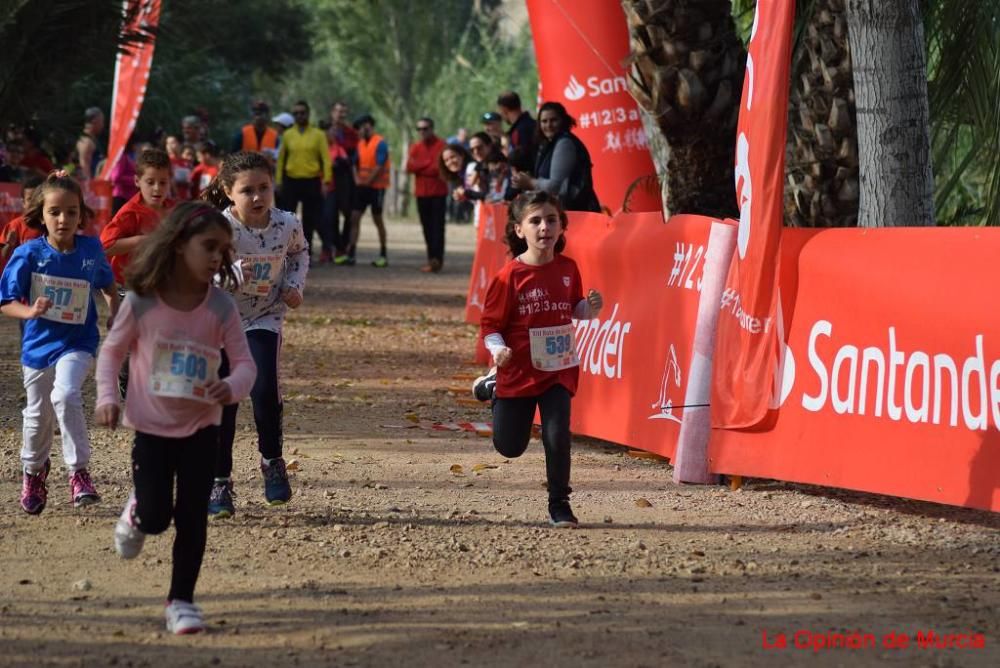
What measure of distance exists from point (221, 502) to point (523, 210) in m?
1.93

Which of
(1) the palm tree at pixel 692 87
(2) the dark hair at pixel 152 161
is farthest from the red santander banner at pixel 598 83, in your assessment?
(2) the dark hair at pixel 152 161

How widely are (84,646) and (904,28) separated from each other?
5.49 meters

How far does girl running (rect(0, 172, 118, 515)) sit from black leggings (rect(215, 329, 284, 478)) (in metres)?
0.67

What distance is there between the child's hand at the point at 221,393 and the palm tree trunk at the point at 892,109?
4.48 metres

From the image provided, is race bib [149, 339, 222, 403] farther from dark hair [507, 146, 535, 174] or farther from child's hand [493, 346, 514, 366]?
dark hair [507, 146, 535, 174]

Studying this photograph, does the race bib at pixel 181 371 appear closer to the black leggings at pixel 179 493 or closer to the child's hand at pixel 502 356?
the black leggings at pixel 179 493

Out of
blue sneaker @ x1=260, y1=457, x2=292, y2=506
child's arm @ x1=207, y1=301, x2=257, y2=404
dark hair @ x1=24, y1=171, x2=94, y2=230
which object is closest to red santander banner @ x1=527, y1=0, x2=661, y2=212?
blue sneaker @ x1=260, y1=457, x2=292, y2=506

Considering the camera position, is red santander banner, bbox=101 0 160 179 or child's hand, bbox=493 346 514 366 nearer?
child's hand, bbox=493 346 514 366

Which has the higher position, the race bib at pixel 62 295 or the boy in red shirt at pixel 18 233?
the boy in red shirt at pixel 18 233

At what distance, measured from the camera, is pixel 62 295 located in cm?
755

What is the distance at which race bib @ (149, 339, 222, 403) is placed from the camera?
5.67m

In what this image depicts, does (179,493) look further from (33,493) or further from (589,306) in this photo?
(589,306)

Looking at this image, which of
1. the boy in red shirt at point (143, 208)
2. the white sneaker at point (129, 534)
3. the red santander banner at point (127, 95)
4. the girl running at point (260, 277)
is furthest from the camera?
the red santander banner at point (127, 95)

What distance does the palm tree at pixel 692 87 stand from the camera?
1071 centimetres
